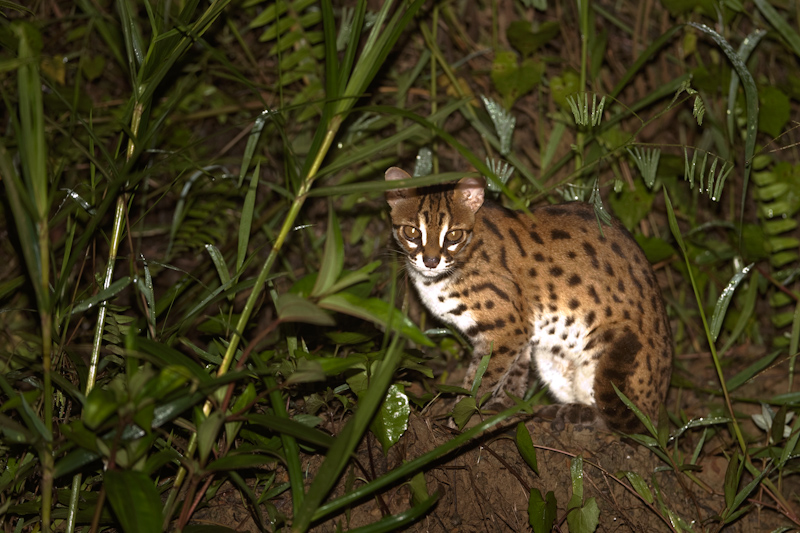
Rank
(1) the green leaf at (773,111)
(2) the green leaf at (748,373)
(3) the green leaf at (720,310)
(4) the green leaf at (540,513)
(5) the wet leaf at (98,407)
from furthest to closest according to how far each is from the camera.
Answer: (1) the green leaf at (773,111) → (2) the green leaf at (748,373) → (3) the green leaf at (720,310) → (4) the green leaf at (540,513) → (5) the wet leaf at (98,407)

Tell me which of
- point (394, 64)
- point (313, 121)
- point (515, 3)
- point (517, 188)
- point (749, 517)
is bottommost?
point (749, 517)

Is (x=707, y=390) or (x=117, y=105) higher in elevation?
(x=117, y=105)

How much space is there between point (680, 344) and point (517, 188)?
1815 mm

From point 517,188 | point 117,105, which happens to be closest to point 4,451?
point 117,105

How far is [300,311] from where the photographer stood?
254 centimetres

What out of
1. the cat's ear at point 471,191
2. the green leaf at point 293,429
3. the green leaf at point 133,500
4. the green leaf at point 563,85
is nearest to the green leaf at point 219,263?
the green leaf at point 293,429

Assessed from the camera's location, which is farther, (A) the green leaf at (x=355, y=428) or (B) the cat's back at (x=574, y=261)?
(B) the cat's back at (x=574, y=261)

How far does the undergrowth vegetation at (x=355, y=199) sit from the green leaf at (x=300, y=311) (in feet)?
1.01

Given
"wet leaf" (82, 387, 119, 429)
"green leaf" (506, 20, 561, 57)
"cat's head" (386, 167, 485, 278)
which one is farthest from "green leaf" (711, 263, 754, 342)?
"wet leaf" (82, 387, 119, 429)

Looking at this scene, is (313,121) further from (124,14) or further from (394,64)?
(124,14)

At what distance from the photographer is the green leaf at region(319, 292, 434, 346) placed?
252 centimetres

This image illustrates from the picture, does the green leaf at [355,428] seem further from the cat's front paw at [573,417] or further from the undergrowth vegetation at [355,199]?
the cat's front paw at [573,417]

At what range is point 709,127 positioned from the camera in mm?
5527

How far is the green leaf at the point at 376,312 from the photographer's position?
2.52 metres
